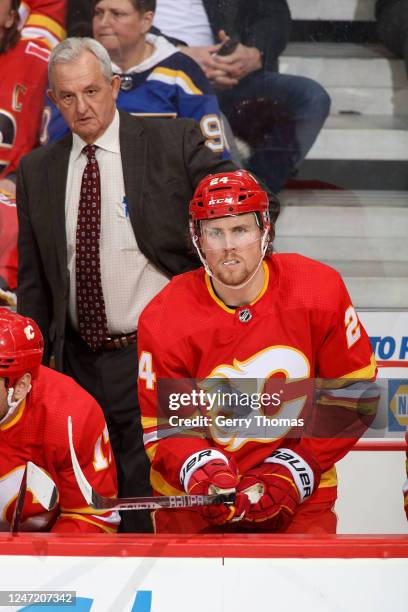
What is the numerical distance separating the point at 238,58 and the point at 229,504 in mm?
1785

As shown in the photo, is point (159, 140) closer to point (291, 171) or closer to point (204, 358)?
point (291, 171)

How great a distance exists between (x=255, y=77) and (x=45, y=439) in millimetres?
1522

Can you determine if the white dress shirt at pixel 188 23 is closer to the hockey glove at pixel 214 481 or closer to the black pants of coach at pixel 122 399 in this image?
the black pants of coach at pixel 122 399

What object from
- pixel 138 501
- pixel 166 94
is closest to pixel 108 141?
pixel 166 94

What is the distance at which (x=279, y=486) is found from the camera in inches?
70.0

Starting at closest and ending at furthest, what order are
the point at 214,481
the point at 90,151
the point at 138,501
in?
the point at 138,501, the point at 214,481, the point at 90,151

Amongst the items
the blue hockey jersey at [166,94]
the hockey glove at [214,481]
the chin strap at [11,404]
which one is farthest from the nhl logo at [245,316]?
the blue hockey jersey at [166,94]

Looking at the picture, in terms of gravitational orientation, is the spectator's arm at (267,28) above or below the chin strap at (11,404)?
above

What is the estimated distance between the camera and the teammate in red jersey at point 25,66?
301 centimetres

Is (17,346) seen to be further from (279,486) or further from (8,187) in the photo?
(8,187)

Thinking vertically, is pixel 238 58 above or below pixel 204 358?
above

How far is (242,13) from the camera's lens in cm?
301

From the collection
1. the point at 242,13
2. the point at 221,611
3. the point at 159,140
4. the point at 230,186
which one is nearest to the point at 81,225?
the point at 159,140

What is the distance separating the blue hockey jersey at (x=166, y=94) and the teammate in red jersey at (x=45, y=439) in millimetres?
1207
